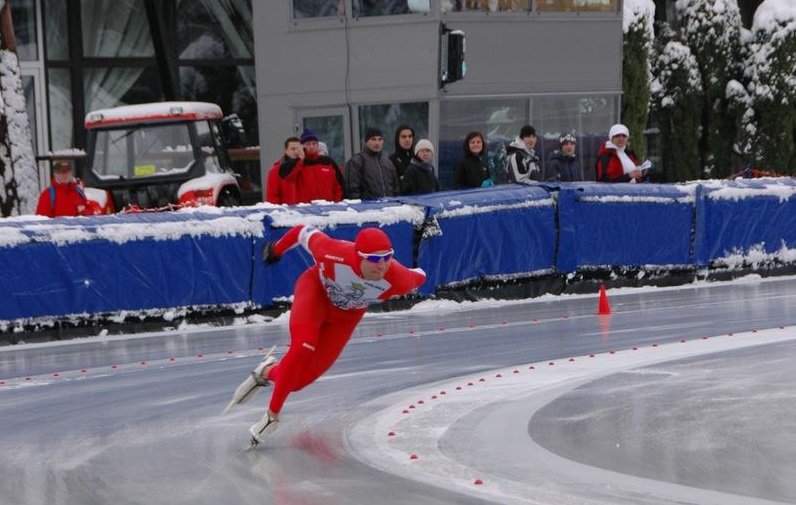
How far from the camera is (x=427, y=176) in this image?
68.2ft

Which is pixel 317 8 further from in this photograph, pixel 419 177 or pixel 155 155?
pixel 419 177

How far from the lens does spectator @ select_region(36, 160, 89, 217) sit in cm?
1962

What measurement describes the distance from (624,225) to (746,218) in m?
2.24

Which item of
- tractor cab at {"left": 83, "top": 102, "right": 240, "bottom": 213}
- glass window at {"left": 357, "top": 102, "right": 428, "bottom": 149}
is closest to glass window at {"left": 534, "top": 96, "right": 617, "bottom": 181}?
glass window at {"left": 357, "top": 102, "right": 428, "bottom": 149}

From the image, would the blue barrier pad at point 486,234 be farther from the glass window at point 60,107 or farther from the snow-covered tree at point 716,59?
the glass window at point 60,107

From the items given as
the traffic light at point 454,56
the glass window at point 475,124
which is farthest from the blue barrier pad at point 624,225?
the glass window at point 475,124

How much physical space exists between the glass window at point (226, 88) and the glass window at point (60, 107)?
2468 mm

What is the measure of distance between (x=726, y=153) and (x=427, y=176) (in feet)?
54.9

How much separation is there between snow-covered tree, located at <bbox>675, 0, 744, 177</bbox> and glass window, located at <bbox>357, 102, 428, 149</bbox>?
35.6 ft

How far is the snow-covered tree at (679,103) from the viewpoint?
35656 millimetres

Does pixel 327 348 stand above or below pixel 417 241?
above

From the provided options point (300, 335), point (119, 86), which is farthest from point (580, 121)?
point (300, 335)

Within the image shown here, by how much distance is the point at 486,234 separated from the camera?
20.6m

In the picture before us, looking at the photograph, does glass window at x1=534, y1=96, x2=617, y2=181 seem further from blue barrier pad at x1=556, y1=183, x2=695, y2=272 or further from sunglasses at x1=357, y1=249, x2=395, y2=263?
sunglasses at x1=357, y1=249, x2=395, y2=263
